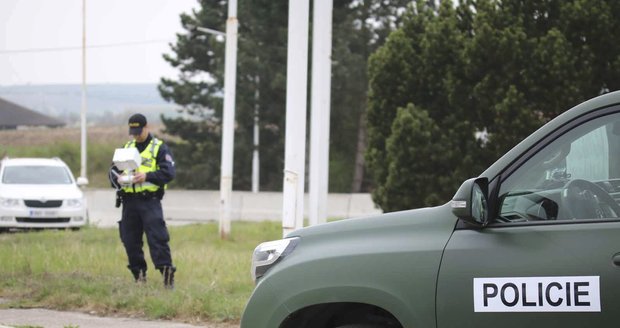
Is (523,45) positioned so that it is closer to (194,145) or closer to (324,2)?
(324,2)

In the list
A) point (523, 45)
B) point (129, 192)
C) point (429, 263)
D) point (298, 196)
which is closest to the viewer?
point (429, 263)

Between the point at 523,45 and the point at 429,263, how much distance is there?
52.8 feet

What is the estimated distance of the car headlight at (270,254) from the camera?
197 inches

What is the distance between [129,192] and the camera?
10258 millimetres

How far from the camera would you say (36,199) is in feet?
69.9

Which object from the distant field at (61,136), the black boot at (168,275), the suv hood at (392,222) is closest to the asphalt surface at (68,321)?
the black boot at (168,275)

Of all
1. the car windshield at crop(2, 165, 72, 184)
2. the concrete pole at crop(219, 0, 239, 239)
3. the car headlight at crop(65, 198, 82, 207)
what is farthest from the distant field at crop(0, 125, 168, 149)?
the concrete pole at crop(219, 0, 239, 239)

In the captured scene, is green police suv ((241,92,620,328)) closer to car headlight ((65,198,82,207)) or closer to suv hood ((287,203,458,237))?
suv hood ((287,203,458,237))

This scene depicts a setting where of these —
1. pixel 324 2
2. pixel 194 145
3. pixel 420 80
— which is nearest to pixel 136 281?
pixel 324 2

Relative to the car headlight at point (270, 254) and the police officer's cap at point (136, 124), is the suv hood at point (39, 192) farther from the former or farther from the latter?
the car headlight at point (270, 254)

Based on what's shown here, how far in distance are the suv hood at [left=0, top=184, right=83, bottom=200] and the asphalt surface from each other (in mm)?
12170

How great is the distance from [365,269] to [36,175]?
19.2 meters

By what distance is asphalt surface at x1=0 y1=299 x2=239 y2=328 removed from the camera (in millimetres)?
8594

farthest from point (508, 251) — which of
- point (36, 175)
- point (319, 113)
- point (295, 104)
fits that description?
point (36, 175)
